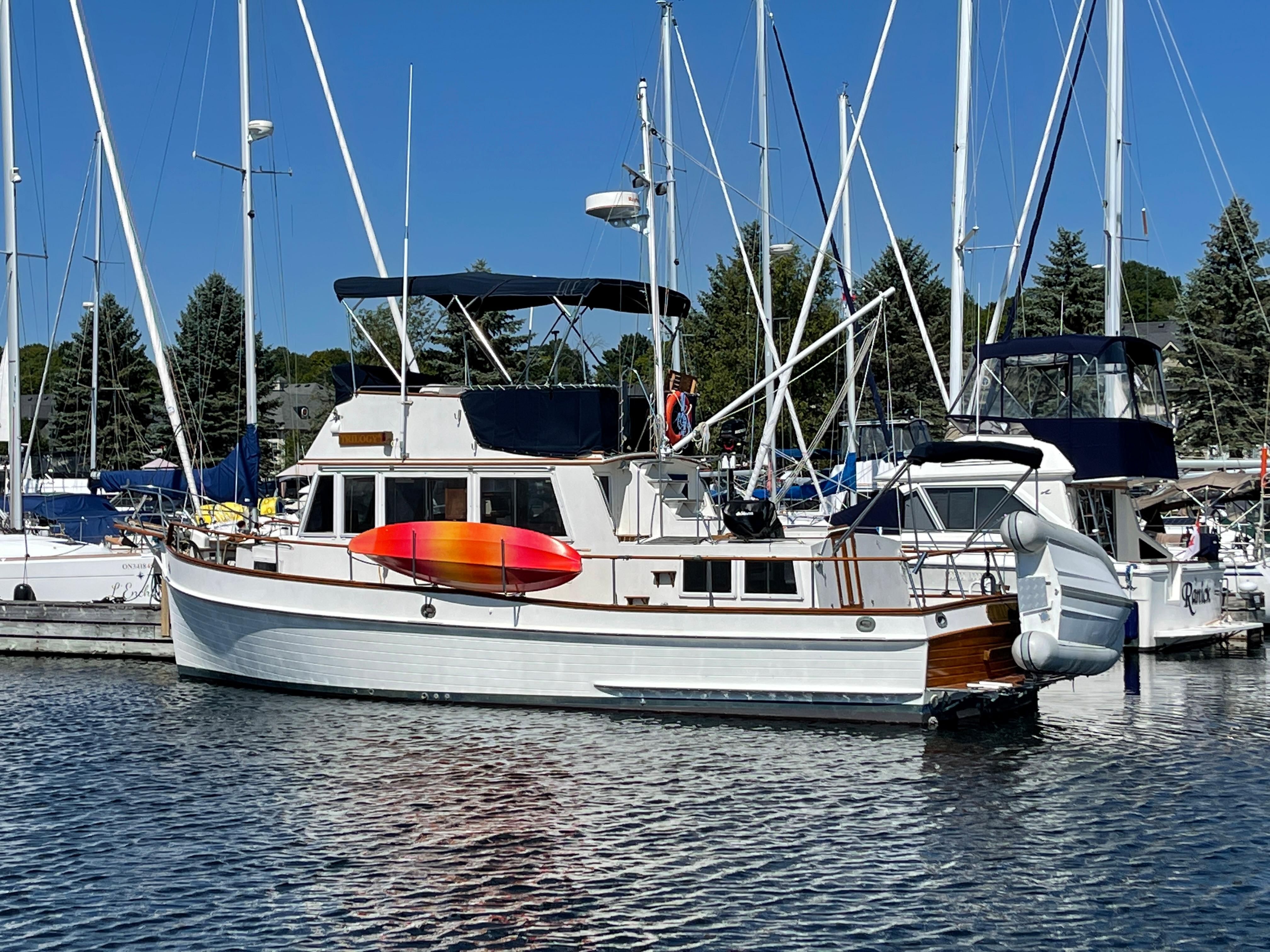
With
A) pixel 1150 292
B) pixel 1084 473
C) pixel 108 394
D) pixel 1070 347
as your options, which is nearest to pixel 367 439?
pixel 1084 473

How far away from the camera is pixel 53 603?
24.6 metres

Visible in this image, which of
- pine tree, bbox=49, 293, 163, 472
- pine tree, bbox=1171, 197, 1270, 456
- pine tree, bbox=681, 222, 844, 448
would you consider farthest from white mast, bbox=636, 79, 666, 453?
pine tree, bbox=49, 293, 163, 472

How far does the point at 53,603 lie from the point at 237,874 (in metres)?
15.3

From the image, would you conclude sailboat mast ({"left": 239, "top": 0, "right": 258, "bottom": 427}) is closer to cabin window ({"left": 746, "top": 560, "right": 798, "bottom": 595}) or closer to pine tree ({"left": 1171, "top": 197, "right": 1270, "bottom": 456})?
cabin window ({"left": 746, "top": 560, "right": 798, "bottom": 595})

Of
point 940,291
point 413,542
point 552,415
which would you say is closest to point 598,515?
point 552,415

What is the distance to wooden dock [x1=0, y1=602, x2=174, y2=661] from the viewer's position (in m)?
23.2

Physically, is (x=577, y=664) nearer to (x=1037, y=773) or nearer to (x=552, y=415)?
(x=552, y=415)

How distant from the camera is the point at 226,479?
75.6 ft

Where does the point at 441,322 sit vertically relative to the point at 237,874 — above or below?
above

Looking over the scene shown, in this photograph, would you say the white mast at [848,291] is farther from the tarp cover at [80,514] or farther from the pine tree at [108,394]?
the pine tree at [108,394]

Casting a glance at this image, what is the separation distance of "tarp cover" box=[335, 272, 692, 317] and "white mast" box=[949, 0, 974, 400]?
420 inches

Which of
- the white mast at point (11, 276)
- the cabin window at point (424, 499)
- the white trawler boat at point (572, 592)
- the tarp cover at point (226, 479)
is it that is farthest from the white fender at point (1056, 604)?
the white mast at point (11, 276)

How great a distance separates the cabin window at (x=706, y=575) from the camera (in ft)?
57.4

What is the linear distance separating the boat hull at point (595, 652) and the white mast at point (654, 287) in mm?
3218
